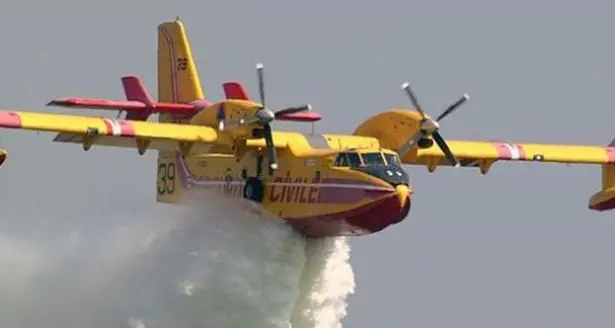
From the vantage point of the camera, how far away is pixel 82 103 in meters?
46.8

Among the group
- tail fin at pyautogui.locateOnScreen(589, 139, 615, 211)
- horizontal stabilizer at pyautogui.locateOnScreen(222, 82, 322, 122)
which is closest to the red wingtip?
horizontal stabilizer at pyautogui.locateOnScreen(222, 82, 322, 122)

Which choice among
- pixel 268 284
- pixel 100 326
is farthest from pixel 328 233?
pixel 100 326

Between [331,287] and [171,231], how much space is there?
3.87 meters

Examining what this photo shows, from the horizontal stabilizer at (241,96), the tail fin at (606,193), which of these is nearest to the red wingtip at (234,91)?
the horizontal stabilizer at (241,96)

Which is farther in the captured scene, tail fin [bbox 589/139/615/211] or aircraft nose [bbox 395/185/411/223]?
tail fin [bbox 589/139/615/211]

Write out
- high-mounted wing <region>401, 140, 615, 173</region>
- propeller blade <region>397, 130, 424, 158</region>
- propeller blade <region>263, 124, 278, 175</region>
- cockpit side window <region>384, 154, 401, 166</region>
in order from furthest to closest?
high-mounted wing <region>401, 140, 615, 173</region>, propeller blade <region>397, 130, 424, 158</region>, propeller blade <region>263, 124, 278, 175</region>, cockpit side window <region>384, 154, 401, 166</region>

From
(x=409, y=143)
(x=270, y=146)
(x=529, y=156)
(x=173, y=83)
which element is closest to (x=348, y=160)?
(x=270, y=146)

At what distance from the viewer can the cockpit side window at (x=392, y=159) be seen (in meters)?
43.8

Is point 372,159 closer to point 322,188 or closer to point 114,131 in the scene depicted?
point 322,188

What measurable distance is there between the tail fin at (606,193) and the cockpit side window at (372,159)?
8.96 m

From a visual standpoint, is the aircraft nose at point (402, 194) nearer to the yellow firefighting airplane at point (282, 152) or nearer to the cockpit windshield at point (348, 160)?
the yellow firefighting airplane at point (282, 152)

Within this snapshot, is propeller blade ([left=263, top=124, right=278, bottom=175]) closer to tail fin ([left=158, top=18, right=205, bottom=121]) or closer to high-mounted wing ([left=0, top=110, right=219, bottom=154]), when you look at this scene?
high-mounted wing ([left=0, top=110, right=219, bottom=154])

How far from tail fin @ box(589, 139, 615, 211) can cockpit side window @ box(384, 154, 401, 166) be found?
843cm

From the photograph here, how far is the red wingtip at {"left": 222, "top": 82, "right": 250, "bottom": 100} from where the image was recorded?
158 ft
